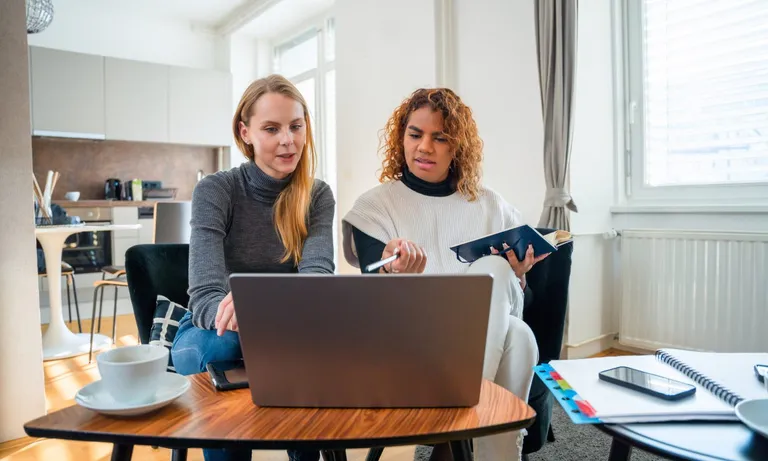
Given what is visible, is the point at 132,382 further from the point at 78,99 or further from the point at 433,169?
the point at 78,99

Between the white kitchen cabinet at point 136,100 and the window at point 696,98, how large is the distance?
14.0ft

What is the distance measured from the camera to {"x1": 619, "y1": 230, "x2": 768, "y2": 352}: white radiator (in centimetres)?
241

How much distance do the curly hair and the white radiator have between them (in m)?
1.47

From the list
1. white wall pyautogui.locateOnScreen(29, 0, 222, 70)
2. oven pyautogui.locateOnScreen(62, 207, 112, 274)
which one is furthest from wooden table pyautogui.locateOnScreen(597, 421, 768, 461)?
white wall pyautogui.locateOnScreen(29, 0, 222, 70)

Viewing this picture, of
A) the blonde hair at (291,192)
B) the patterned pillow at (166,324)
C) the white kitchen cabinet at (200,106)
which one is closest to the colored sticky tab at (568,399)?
the blonde hair at (291,192)

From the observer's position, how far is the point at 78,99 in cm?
490

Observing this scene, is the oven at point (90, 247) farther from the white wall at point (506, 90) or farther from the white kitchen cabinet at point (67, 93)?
the white wall at point (506, 90)

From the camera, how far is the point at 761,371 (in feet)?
2.83

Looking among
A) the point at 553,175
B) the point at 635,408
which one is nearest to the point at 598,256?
the point at 553,175

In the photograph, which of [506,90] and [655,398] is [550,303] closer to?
[655,398]

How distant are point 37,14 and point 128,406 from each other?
384cm

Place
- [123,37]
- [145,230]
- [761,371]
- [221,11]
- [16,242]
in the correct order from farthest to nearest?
[221,11] → [123,37] → [145,230] → [16,242] → [761,371]

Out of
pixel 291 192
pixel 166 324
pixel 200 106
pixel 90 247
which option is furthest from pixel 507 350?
pixel 200 106

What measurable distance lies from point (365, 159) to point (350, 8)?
42.2 inches
